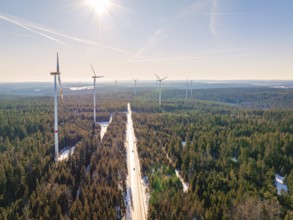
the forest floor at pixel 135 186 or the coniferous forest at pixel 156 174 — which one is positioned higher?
the coniferous forest at pixel 156 174

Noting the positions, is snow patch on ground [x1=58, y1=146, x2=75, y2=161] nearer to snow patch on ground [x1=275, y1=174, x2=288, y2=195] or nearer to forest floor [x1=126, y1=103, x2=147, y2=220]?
forest floor [x1=126, y1=103, x2=147, y2=220]

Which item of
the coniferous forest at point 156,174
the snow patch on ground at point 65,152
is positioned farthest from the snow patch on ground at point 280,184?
the snow patch on ground at point 65,152

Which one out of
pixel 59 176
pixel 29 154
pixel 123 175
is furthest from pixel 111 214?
pixel 29 154

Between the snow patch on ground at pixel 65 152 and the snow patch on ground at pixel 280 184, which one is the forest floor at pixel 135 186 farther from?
the snow patch on ground at pixel 280 184

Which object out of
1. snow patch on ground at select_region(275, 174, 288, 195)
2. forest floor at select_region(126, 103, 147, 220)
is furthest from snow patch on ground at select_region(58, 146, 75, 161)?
snow patch on ground at select_region(275, 174, 288, 195)

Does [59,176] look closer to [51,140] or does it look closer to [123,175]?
[123,175]

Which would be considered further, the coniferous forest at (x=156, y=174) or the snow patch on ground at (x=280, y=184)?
the snow patch on ground at (x=280, y=184)

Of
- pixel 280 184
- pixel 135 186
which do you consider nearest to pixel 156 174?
pixel 135 186

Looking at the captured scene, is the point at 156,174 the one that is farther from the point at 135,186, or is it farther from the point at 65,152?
the point at 65,152

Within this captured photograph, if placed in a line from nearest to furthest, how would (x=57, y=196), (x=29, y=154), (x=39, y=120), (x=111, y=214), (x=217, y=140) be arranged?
1. (x=111, y=214)
2. (x=57, y=196)
3. (x=29, y=154)
4. (x=217, y=140)
5. (x=39, y=120)

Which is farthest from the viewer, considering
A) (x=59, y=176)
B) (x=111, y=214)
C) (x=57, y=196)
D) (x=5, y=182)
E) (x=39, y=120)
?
(x=39, y=120)

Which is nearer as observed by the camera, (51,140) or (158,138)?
(51,140)
